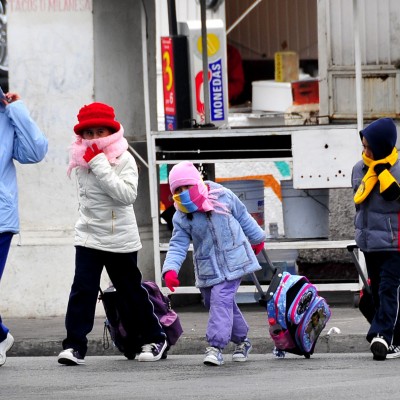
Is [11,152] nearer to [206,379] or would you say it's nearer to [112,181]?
[112,181]

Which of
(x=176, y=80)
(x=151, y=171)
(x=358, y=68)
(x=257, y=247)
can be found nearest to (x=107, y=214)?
(x=257, y=247)

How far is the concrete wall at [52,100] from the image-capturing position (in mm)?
11797

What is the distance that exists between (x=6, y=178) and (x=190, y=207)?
43.9 inches

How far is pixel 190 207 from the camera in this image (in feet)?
30.1

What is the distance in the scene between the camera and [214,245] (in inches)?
365

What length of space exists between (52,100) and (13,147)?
8.95ft

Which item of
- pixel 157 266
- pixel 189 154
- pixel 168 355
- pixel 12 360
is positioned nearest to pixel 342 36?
pixel 189 154

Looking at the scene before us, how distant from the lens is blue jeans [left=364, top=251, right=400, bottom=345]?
30.1ft

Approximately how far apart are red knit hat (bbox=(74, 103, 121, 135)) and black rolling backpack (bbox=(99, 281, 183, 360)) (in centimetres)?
106

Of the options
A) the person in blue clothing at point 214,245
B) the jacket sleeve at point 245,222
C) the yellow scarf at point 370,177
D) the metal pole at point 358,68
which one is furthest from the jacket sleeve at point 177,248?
the metal pole at point 358,68

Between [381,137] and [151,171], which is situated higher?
[381,137]

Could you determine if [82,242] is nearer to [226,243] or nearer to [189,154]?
[226,243]

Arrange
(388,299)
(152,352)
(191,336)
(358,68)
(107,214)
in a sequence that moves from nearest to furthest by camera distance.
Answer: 1. (388,299)
2. (107,214)
3. (152,352)
4. (191,336)
5. (358,68)

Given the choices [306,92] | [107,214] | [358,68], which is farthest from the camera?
[306,92]
